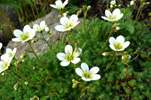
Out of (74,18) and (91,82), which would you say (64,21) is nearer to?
(74,18)

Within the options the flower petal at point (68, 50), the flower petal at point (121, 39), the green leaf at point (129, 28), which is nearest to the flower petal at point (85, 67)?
the flower petal at point (68, 50)

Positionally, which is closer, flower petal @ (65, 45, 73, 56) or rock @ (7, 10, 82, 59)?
flower petal @ (65, 45, 73, 56)

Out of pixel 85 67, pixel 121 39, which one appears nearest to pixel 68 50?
pixel 85 67

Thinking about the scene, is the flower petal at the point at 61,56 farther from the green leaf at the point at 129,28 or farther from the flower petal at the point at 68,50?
the green leaf at the point at 129,28

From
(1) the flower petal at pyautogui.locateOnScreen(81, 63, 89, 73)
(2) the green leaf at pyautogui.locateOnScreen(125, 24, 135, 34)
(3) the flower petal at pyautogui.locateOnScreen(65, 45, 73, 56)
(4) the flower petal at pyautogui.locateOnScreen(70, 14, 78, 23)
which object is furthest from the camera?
(2) the green leaf at pyautogui.locateOnScreen(125, 24, 135, 34)

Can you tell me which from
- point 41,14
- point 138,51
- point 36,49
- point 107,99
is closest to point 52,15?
point 41,14

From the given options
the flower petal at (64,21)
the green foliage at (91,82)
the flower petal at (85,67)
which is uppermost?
the flower petal at (64,21)

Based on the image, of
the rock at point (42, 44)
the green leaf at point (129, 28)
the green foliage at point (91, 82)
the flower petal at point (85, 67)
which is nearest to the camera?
the flower petal at point (85, 67)

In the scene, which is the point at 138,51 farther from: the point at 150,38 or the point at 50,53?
the point at 50,53

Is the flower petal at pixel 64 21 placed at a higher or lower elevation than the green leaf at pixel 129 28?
higher

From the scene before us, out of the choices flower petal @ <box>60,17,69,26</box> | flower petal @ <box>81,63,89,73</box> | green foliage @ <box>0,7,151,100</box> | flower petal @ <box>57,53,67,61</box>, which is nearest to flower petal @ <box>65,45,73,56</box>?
flower petal @ <box>57,53,67,61</box>

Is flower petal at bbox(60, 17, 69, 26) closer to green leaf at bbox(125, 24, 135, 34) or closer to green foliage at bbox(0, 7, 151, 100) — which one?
green foliage at bbox(0, 7, 151, 100)
